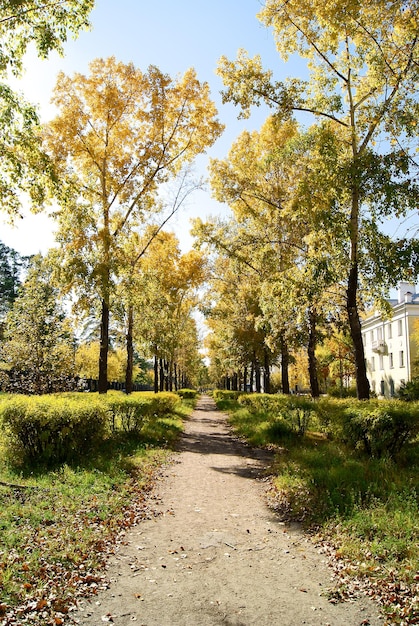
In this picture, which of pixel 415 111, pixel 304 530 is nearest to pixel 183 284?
pixel 415 111

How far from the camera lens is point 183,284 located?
27.1 meters

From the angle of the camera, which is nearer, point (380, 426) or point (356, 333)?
point (380, 426)

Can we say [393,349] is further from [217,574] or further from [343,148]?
[217,574]

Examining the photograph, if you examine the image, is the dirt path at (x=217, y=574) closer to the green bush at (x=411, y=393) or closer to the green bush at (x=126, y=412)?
the green bush at (x=126, y=412)

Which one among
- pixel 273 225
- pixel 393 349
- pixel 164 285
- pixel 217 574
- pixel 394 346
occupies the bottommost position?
pixel 217 574

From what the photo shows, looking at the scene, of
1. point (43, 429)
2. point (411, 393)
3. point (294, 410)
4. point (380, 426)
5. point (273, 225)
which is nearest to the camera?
point (380, 426)

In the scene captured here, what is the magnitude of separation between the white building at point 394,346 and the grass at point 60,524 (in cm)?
3486

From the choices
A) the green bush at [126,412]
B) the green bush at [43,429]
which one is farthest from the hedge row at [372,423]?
the green bush at [43,429]

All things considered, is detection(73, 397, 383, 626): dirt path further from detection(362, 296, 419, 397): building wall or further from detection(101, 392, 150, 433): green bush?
detection(362, 296, 419, 397): building wall

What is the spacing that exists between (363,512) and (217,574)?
2175 millimetres

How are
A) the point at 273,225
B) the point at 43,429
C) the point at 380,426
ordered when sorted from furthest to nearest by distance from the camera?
the point at 273,225 → the point at 43,429 → the point at 380,426

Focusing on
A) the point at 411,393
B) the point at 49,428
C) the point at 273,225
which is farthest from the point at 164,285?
the point at 49,428

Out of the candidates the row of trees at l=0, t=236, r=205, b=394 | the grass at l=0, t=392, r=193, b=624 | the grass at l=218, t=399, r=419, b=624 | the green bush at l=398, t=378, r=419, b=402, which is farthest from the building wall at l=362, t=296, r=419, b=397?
the grass at l=0, t=392, r=193, b=624

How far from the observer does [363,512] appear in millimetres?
6098
